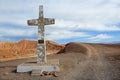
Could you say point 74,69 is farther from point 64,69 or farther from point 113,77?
point 113,77

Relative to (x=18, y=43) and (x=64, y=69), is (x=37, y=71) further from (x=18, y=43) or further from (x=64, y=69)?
(x=18, y=43)

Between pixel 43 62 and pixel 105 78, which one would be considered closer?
pixel 105 78

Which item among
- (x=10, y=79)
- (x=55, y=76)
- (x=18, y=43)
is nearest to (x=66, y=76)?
(x=55, y=76)

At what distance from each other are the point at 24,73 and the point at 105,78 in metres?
4.58

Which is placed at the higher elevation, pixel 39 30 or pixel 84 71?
pixel 39 30

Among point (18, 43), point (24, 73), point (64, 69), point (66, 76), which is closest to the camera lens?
point (66, 76)

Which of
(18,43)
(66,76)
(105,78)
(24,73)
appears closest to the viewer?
(105,78)

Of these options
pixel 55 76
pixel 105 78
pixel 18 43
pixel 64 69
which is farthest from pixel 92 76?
pixel 18 43

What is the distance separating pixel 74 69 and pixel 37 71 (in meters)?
2.54

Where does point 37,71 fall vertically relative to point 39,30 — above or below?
below

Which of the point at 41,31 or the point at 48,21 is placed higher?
the point at 48,21

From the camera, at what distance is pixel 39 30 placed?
17656mm

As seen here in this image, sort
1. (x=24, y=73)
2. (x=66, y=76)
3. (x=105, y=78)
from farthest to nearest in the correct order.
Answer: (x=24, y=73), (x=66, y=76), (x=105, y=78)

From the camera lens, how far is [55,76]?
15195 millimetres
